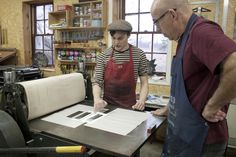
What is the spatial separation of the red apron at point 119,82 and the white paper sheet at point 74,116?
0.27m

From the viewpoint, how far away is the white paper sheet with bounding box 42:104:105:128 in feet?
4.79

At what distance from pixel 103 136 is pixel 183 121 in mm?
450

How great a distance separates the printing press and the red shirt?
1.24 ft

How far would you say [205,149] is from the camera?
104 cm

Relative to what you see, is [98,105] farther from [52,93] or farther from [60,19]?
[60,19]

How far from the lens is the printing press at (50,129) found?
1126 millimetres

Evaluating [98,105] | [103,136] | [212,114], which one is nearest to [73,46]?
[98,105]

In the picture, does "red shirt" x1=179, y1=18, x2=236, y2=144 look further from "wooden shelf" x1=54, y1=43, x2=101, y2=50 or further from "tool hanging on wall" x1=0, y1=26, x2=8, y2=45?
"tool hanging on wall" x1=0, y1=26, x2=8, y2=45

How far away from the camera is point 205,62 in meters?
0.87

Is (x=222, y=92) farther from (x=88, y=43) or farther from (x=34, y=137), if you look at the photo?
(x=88, y=43)

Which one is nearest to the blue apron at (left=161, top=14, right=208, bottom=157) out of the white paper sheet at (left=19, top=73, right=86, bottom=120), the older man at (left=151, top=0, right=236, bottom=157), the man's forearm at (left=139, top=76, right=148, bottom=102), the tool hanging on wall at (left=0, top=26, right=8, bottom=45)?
the older man at (left=151, top=0, right=236, bottom=157)

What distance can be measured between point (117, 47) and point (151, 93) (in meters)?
1.71

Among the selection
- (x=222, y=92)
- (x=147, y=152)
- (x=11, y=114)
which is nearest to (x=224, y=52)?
(x=222, y=92)

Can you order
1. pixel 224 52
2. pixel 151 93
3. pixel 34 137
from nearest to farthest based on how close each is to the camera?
pixel 224 52
pixel 34 137
pixel 151 93
